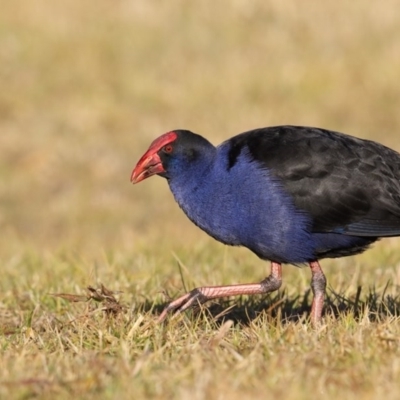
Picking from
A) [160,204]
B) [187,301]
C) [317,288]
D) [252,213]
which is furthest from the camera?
[160,204]

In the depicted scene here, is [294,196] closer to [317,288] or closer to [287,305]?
[317,288]

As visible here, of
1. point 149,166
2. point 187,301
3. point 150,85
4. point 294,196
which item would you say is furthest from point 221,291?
point 150,85

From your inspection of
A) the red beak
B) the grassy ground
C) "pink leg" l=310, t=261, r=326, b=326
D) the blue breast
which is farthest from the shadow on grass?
the red beak

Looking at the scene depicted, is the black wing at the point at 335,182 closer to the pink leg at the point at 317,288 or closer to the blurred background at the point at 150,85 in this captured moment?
the pink leg at the point at 317,288

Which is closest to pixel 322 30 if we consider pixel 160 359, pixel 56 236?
pixel 56 236

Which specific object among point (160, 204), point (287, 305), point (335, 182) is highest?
point (335, 182)

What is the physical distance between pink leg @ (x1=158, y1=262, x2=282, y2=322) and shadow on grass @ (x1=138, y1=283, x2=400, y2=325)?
0.07 metres

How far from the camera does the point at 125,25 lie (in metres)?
15.7

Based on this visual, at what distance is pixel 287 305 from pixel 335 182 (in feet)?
3.57

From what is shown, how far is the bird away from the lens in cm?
473

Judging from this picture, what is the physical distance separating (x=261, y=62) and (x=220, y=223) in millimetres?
10229

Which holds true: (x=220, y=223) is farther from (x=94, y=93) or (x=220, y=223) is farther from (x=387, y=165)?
(x=94, y=93)

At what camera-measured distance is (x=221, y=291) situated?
4.98 metres

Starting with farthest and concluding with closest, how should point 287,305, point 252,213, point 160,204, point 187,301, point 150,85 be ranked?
1. point 150,85
2. point 160,204
3. point 287,305
4. point 187,301
5. point 252,213
